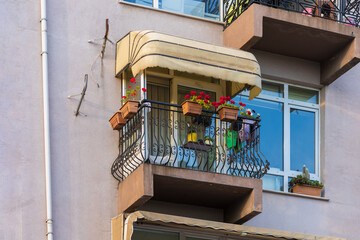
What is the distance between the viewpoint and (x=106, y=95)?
669 inches

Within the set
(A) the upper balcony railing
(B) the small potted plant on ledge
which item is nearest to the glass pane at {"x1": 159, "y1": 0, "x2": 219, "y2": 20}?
(A) the upper balcony railing

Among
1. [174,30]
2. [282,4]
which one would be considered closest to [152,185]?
[174,30]

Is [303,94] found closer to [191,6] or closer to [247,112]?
[247,112]

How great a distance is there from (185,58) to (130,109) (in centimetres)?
126

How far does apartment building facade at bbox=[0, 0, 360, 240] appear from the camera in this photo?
16.0 m

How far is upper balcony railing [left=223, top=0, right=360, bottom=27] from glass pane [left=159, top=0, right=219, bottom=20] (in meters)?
0.21

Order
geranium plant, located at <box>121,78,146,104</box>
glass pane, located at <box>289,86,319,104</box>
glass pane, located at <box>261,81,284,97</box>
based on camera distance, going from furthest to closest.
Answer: glass pane, located at <box>289,86,319,104</box> → glass pane, located at <box>261,81,284,97</box> → geranium plant, located at <box>121,78,146,104</box>

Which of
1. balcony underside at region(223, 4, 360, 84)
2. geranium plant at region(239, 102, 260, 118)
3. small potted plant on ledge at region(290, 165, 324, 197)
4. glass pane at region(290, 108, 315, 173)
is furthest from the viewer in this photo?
glass pane at region(290, 108, 315, 173)

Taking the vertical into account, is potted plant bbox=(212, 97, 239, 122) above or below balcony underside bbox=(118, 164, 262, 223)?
above

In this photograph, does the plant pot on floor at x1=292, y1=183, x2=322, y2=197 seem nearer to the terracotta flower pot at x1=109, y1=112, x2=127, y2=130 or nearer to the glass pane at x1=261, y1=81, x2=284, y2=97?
the glass pane at x1=261, y1=81, x2=284, y2=97

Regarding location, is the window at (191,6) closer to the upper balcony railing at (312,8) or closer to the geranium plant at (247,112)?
the upper balcony railing at (312,8)

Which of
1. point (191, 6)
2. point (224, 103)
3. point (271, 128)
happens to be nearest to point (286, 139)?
point (271, 128)

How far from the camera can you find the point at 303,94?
19.0 metres

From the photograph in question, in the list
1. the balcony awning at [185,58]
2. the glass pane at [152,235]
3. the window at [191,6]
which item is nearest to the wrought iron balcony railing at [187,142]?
the balcony awning at [185,58]
